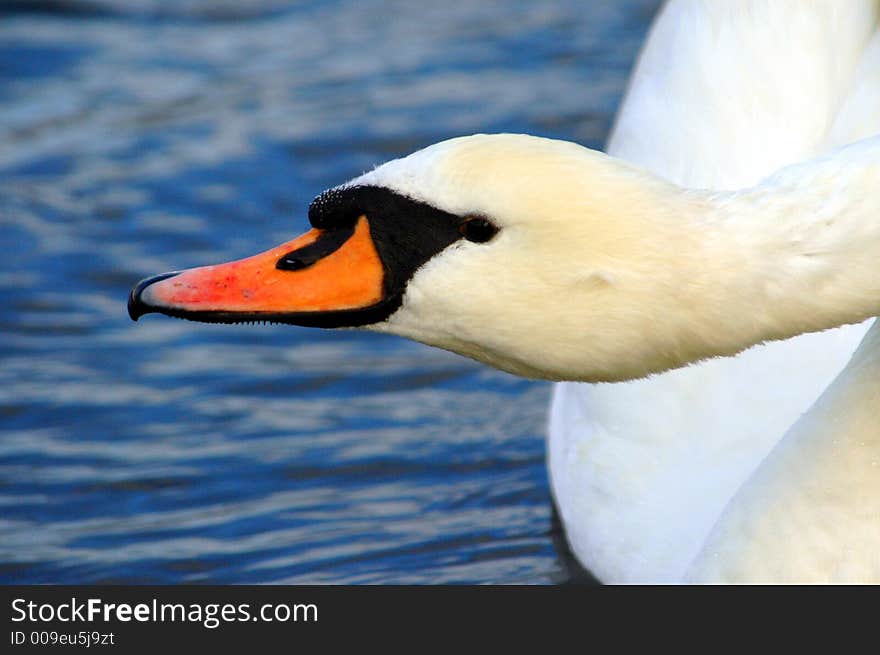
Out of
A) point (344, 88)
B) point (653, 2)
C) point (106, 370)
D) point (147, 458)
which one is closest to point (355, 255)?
point (147, 458)

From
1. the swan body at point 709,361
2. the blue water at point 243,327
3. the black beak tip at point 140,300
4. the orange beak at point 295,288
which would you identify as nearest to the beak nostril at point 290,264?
the orange beak at point 295,288

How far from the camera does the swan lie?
3205 mm

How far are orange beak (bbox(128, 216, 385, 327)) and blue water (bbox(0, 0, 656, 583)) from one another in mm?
1803

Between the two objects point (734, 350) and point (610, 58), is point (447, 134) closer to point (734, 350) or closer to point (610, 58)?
point (610, 58)

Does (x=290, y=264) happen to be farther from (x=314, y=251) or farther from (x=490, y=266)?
(x=490, y=266)

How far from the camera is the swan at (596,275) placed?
3.21 m

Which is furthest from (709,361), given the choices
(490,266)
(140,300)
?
(140,300)

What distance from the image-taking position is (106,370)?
6.65 meters

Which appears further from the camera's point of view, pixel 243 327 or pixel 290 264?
pixel 243 327

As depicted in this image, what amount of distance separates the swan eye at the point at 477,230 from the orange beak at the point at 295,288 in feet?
0.74

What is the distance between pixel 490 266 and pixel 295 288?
426 mm

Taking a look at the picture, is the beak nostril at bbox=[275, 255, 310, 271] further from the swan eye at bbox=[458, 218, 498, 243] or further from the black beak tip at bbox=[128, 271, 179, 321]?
the swan eye at bbox=[458, 218, 498, 243]

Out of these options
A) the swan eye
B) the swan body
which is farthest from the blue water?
the swan eye

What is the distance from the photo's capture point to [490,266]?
3.47m
